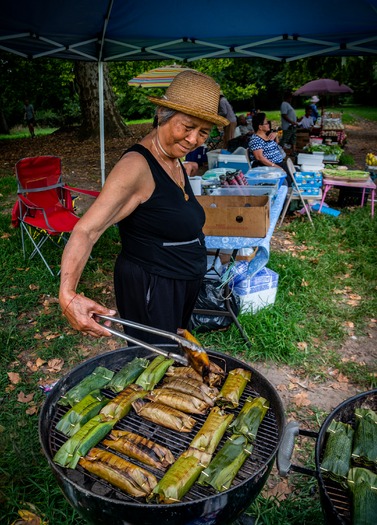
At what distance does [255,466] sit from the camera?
1.87 metres

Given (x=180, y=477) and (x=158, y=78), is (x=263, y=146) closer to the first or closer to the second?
(x=158, y=78)

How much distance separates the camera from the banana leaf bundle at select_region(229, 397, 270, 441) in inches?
77.3

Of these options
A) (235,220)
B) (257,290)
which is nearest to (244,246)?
(235,220)

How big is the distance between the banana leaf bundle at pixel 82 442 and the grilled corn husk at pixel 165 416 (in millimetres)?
156

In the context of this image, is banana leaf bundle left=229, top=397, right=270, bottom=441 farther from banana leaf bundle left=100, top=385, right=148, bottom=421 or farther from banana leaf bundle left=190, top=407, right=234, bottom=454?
banana leaf bundle left=100, top=385, right=148, bottom=421

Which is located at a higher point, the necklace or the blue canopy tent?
the blue canopy tent

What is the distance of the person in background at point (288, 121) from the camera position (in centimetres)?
1405

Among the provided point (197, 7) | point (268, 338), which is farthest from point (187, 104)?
point (197, 7)

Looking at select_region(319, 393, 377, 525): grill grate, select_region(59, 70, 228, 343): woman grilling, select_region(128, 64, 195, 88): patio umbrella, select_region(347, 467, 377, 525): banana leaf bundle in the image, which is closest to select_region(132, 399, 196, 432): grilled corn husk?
select_region(59, 70, 228, 343): woman grilling

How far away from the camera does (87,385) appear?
221cm

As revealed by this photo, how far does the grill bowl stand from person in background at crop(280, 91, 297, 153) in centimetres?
1333

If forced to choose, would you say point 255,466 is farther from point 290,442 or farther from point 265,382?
point 265,382

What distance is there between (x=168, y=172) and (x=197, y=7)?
4.15 metres

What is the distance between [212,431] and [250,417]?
208 mm
